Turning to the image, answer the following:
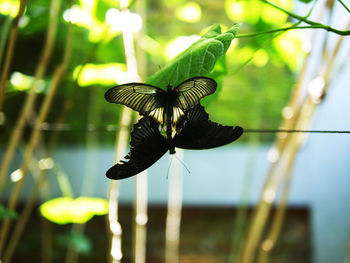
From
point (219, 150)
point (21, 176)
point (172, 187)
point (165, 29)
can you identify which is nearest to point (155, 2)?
point (165, 29)

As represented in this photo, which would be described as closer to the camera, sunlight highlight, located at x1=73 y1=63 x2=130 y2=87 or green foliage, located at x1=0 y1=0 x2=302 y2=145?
green foliage, located at x1=0 y1=0 x2=302 y2=145

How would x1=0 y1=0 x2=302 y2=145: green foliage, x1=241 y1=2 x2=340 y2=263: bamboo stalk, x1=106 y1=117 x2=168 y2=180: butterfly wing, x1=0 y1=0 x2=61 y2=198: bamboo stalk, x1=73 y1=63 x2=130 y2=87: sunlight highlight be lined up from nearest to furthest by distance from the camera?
x1=106 y1=117 x2=168 y2=180: butterfly wing
x1=0 y1=0 x2=61 y2=198: bamboo stalk
x1=241 y1=2 x2=340 y2=263: bamboo stalk
x1=0 y1=0 x2=302 y2=145: green foliage
x1=73 y1=63 x2=130 y2=87: sunlight highlight

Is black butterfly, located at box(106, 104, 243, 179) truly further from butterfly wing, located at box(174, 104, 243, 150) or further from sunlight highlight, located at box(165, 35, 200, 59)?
sunlight highlight, located at box(165, 35, 200, 59)

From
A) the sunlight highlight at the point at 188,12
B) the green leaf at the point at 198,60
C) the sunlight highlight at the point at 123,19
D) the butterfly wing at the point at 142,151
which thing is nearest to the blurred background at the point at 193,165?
the sunlight highlight at the point at 188,12

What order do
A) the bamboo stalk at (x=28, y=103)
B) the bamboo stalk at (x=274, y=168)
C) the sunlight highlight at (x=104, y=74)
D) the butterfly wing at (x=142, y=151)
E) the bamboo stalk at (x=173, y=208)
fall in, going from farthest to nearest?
the bamboo stalk at (x=173, y=208), the sunlight highlight at (x=104, y=74), the bamboo stalk at (x=274, y=168), the bamboo stalk at (x=28, y=103), the butterfly wing at (x=142, y=151)

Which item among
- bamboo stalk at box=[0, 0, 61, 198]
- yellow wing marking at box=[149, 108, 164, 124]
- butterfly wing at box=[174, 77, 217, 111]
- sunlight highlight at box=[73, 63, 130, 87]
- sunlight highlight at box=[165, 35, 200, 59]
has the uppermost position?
sunlight highlight at box=[165, 35, 200, 59]

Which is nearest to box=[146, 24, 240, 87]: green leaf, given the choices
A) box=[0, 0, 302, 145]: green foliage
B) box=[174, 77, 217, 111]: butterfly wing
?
box=[174, 77, 217, 111]: butterfly wing

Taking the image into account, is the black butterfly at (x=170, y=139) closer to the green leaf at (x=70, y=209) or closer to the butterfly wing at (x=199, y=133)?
the butterfly wing at (x=199, y=133)

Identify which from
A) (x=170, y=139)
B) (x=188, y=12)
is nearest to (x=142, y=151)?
(x=170, y=139)

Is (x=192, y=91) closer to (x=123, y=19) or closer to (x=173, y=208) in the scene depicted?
(x=123, y=19)
